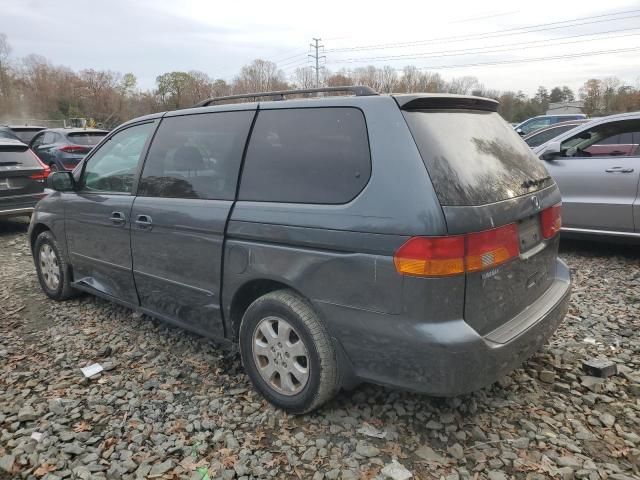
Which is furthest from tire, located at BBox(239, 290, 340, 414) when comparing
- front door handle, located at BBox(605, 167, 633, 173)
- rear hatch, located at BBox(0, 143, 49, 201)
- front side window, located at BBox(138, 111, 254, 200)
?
rear hatch, located at BBox(0, 143, 49, 201)

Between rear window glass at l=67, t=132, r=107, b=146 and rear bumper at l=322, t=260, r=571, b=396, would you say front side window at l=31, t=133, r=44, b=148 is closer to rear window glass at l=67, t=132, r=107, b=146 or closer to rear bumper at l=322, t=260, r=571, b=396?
rear window glass at l=67, t=132, r=107, b=146

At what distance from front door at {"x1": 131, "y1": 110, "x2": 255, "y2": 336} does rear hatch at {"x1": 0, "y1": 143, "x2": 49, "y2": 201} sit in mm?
5629

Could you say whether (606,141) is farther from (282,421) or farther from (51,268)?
(51,268)

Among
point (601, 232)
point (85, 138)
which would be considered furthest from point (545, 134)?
point (85, 138)

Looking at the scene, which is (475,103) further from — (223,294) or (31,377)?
(31,377)

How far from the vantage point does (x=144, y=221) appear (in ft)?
11.1

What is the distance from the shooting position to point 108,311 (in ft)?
14.5

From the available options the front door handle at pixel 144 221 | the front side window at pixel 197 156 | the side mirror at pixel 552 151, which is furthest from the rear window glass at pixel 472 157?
the side mirror at pixel 552 151

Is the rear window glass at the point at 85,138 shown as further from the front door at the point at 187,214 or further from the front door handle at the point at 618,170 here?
the front door handle at the point at 618,170

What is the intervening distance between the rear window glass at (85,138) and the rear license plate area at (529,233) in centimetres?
1278

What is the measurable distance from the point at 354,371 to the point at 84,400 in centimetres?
174

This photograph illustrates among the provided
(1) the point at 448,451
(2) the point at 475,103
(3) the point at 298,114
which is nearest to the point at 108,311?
(3) the point at 298,114

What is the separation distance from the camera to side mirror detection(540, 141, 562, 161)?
5762mm

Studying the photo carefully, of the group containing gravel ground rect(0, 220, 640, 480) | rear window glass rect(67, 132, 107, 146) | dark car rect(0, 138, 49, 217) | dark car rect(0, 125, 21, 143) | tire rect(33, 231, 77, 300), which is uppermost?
dark car rect(0, 125, 21, 143)
